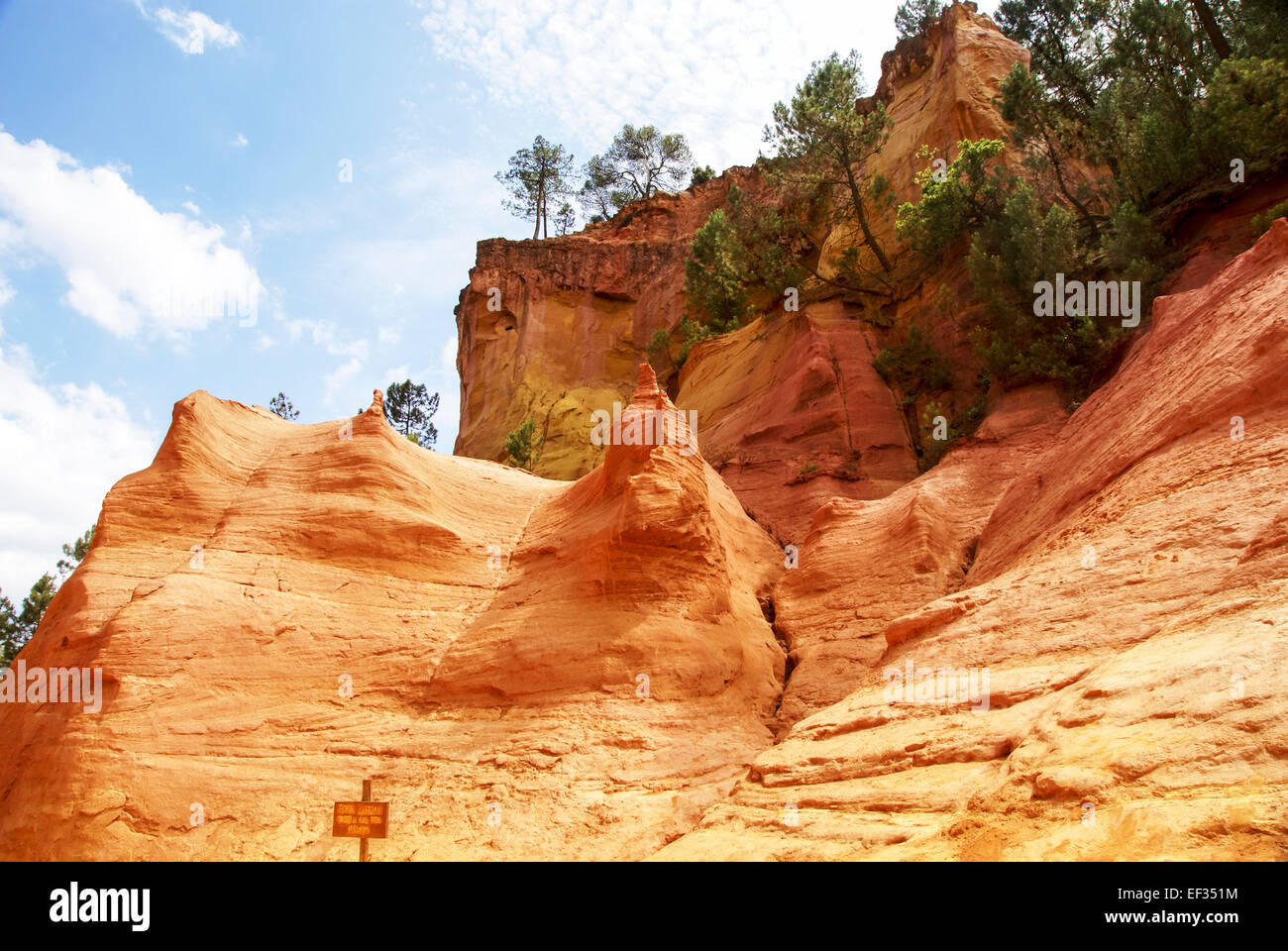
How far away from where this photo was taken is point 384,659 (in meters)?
12.3

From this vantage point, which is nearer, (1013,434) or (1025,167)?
(1013,434)

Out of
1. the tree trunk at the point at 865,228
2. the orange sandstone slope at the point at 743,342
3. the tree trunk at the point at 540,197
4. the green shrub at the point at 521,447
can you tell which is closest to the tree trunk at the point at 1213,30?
the orange sandstone slope at the point at 743,342

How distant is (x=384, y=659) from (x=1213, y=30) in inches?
931

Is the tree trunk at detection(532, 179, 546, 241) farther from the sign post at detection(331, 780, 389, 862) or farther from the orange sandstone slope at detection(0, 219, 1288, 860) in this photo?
the sign post at detection(331, 780, 389, 862)

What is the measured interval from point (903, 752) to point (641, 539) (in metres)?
5.74

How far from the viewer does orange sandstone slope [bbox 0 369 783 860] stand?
980 cm

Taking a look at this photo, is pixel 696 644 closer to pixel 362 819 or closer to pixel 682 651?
pixel 682 651

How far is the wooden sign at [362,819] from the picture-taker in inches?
307

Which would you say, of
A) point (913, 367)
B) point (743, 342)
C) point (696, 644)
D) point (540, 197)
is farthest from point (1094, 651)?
point (540, 197)

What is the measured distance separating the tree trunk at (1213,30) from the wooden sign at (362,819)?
24.2 meters
